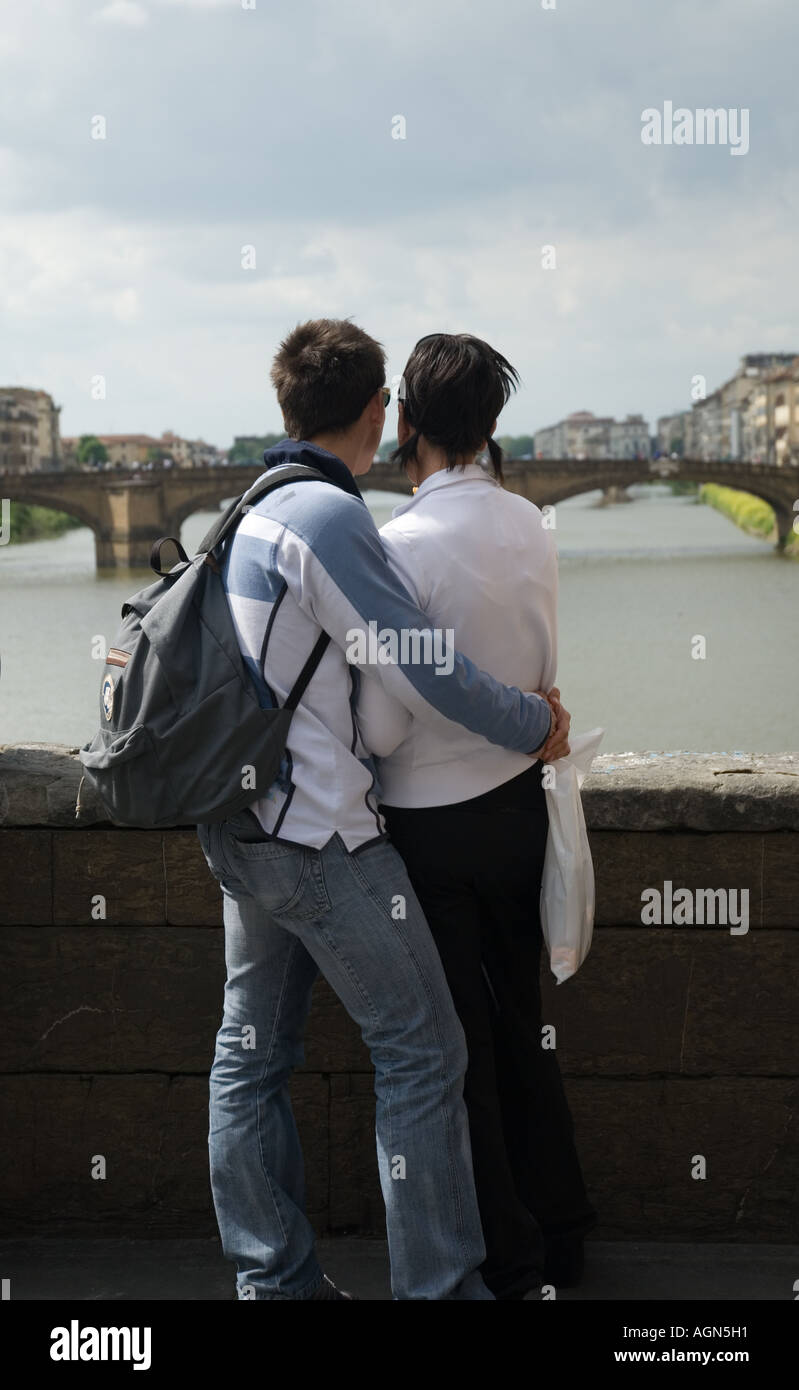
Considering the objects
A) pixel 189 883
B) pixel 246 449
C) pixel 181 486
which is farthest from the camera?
pixel 246 449

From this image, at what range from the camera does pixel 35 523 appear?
195ft

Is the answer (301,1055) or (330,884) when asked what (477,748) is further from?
(301,1055)

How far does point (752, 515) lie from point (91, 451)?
219 ft

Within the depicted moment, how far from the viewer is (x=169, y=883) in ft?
8.26

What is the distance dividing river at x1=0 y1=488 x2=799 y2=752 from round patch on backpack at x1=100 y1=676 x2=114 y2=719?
37.4 ft

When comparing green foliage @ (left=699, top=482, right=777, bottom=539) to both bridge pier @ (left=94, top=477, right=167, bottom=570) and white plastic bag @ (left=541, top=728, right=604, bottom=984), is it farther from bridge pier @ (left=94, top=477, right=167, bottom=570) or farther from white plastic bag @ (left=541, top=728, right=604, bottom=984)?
white plastic bag @ (left=541, top=728, right=604, bottom=984)

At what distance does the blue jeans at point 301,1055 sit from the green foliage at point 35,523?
50038 mm

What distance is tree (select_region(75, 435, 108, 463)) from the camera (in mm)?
107900

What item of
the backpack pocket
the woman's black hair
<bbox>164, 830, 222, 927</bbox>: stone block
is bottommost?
<bbox>164, 830, 222, 927</bbox>: stone block

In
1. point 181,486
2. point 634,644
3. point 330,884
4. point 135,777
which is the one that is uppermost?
point 181,486

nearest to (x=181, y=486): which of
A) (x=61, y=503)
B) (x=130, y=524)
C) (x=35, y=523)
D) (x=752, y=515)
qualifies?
(x=130, y=524)

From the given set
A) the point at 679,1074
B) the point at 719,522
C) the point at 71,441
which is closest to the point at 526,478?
the point at 719,522

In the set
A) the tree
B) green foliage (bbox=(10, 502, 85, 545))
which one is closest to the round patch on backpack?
green foliage (bbox=(10, 502, 85, 545))
